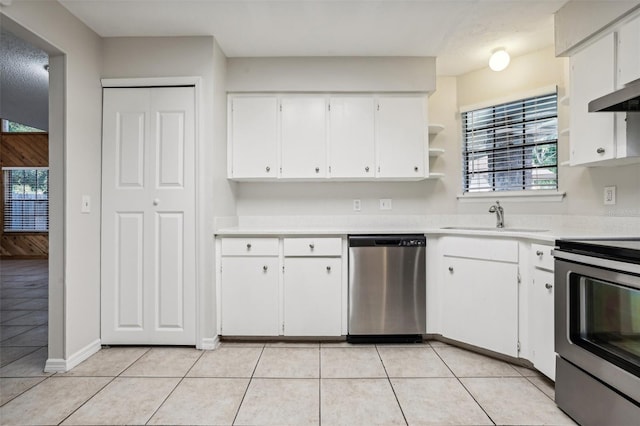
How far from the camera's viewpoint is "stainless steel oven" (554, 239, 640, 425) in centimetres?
132

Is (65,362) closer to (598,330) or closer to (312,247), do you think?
(312,247)

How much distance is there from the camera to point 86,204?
2322 mm

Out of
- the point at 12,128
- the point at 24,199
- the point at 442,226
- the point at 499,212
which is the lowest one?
the point at 442,226

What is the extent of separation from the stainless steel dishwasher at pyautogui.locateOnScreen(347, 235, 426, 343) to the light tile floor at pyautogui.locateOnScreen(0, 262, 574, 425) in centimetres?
16

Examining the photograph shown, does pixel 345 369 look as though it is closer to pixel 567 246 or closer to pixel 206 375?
pixel 206 375

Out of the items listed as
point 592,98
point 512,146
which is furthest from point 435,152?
point 592,98

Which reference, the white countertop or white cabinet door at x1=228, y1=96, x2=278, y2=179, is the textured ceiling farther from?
the white countertop

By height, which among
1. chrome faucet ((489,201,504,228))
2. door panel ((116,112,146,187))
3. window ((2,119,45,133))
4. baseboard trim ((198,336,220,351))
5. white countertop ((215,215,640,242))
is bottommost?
baseboard trim ((198,336,220,351))

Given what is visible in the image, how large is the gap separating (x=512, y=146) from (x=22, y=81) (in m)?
5.02

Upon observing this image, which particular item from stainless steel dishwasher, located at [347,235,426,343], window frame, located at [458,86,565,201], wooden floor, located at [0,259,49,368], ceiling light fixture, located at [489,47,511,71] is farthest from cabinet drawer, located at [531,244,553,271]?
wooden floor, located at [0,259,49,368]

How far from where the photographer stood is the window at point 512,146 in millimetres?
2664

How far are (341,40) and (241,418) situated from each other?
8.80 ft

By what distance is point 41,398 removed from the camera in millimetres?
1812

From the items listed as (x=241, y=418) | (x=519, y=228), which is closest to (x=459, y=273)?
(x=519, y=228)
